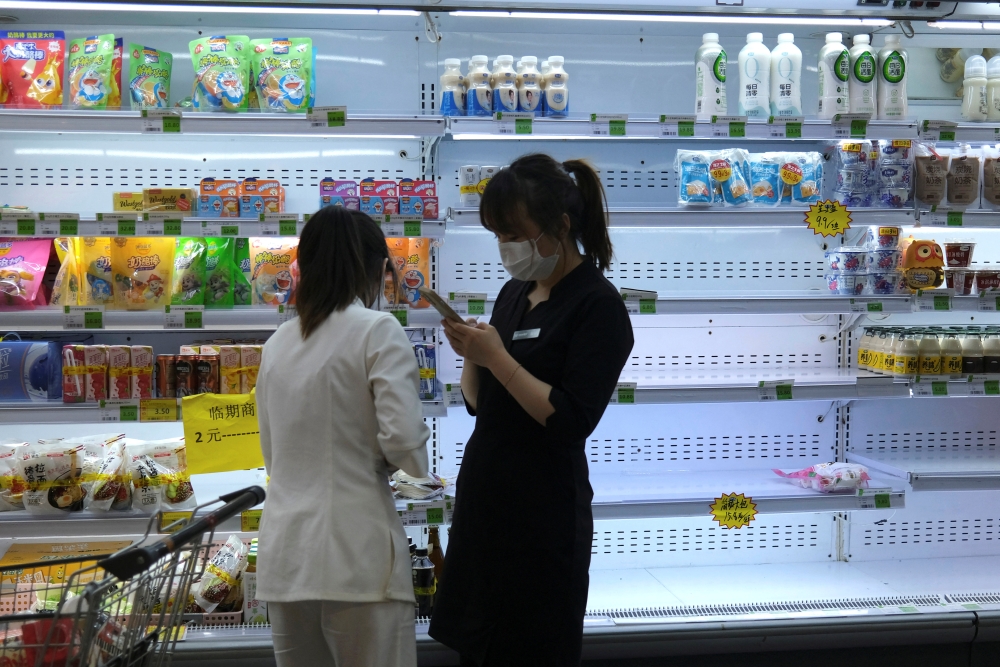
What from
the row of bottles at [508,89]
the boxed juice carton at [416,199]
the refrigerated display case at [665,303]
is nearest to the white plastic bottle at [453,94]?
the row of bottles at [508,89]

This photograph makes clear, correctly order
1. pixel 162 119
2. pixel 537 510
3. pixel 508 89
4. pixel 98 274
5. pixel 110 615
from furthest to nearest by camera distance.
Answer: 1. pixel 98 274
2. pixel 508 89
3. pixel 162 119
4. pixel 537 510
5. pixel 110 615

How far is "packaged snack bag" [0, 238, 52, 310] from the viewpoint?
2947 mm

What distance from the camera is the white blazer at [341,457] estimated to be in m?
1.76

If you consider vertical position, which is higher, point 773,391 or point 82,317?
point 82,317

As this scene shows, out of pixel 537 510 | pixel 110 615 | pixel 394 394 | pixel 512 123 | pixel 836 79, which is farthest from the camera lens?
A: pixel 836 79

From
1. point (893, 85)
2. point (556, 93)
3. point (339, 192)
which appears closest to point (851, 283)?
point (893, 85)

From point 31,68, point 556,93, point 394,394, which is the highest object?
point 31,68

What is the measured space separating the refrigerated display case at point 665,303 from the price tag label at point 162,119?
0.01 metres

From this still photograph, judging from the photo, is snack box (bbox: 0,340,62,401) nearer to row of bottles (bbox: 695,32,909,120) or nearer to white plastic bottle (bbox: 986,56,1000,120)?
row of bottles (bbox: 695,32,909,120)

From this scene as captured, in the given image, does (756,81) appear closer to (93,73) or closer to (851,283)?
(851,283)

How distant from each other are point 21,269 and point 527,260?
205cm

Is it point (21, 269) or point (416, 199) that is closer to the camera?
point (416, 199)

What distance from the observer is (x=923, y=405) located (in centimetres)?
371

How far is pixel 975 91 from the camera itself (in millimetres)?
3299
